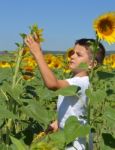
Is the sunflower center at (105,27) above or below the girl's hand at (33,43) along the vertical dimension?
above

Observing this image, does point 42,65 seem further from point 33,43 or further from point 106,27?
point 106,27

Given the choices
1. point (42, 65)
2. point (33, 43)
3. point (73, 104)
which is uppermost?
point (33, 43)

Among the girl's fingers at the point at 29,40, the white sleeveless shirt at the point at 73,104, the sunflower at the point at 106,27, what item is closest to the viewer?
the sunflower at the point at 106,27

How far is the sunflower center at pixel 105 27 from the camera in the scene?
1893mm

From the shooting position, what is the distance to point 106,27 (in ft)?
6.31

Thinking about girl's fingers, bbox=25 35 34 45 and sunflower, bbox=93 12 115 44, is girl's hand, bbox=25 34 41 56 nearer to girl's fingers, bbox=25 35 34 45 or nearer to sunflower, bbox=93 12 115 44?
girl's fingers, bbox=25 35 34 45

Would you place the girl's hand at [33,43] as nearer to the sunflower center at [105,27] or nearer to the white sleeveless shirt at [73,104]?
the white sleeveless shirt at [73,104]

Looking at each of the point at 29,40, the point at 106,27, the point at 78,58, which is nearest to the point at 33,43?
the point at 29,40

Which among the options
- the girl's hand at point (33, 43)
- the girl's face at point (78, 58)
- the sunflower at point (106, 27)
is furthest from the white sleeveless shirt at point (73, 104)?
the sunflower at point (106, 27)

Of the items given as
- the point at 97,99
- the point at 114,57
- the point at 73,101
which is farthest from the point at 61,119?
the point at 114,57

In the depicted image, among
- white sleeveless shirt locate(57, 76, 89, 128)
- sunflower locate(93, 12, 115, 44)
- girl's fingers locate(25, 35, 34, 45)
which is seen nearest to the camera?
sunflower locate(93, 12, 115, 44)

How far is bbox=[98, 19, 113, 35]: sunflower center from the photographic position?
6.21 ft

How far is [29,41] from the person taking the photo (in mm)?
2189

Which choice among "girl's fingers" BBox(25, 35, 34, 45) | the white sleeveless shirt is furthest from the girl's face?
"girl's fingers" BBox(25, 35, 34, 45)
